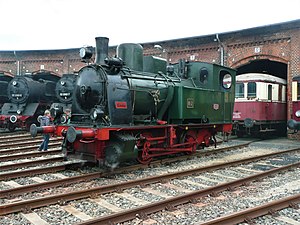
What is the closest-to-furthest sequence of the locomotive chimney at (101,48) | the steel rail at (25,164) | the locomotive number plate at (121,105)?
the locomotive number plate at (121,105) < the steel rail at (25,164) < the locomotive chimney at (101,48)

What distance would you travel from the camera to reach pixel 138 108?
26.3ft

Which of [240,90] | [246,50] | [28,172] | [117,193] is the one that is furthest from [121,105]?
[246,50]

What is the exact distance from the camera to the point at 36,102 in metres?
18.1

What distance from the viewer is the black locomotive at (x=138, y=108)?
709 centimetres

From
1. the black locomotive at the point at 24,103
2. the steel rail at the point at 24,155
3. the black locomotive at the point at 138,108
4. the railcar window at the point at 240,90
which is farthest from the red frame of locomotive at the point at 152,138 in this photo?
the black locomotive at the point at 24,103

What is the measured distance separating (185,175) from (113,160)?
1.63 m

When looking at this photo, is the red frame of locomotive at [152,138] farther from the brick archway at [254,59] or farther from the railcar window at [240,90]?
the brick archway at [254,59]

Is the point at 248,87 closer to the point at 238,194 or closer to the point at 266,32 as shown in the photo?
the point at 266,32

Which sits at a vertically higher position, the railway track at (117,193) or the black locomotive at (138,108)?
the black locomotive at (138,108)

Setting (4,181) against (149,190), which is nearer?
(149,190)

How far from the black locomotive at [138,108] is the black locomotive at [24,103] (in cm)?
986

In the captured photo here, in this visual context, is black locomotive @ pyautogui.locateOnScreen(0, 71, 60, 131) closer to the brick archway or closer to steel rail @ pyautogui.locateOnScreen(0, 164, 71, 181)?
A: steel rail @ pyautogui.locateOnScreen(0, 164, 71, 181)

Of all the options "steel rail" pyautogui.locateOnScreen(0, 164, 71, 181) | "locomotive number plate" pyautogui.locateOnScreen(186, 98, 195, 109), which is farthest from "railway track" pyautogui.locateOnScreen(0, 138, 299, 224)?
"locomotive number plate" pyautogui.locateOnScreen(186, 98, 195, 109)

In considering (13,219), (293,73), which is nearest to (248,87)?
(293,73)
